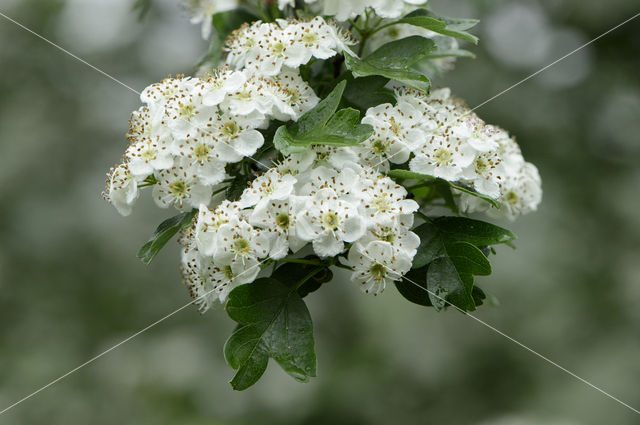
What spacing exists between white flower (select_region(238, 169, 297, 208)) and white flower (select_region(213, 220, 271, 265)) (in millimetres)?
38

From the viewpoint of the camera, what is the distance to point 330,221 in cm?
89

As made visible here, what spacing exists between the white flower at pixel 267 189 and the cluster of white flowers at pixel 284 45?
195 millimetres

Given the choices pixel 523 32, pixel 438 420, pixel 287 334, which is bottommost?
pixel 438 420

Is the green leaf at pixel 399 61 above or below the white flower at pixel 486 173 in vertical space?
above

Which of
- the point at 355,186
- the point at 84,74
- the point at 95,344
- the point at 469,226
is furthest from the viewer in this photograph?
the point at 84,74

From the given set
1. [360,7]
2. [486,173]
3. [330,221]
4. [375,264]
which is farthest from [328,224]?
[360,7]

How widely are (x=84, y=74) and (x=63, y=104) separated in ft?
0.60

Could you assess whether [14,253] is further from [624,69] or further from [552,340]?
[624,69]

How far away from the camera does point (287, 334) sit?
1.00m

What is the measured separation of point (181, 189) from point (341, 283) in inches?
80.1

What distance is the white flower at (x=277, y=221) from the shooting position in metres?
0.91

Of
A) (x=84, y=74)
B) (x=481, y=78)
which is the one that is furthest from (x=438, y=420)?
(x=84, y=74)

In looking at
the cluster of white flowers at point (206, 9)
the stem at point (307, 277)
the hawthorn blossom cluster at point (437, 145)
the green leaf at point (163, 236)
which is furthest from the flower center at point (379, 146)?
the cluster of white flowers at point (206, 9)

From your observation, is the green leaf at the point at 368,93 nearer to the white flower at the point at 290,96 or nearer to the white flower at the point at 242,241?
the white flower at the point at 290,96
